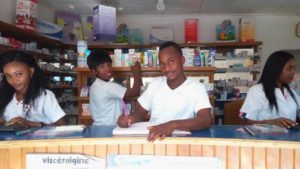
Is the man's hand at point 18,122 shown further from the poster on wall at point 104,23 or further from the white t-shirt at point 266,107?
the poster on wall at point 104,23

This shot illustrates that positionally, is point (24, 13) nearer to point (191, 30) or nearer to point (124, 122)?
point (191, 30)

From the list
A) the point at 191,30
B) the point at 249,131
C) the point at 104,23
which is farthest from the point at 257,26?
the point at 249,131

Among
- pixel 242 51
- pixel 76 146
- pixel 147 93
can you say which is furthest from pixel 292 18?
pixel 76 146

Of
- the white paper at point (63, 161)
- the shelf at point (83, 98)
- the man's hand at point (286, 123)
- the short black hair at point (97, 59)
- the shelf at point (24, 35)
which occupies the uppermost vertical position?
the shelf at point (24, 35)

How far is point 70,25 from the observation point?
7223 mm

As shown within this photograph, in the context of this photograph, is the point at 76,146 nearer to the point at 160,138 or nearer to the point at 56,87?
the point at 160,138

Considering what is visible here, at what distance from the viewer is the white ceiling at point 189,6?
253 inches

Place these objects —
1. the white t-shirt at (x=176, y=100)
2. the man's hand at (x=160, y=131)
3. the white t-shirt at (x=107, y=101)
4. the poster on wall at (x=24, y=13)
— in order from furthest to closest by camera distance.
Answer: the poster on wall at (x=24, y=13) → the white t-shirt at (x=107, y=101) → the white t-shirt at (x=176, y=100) → the man's hand at (x=160, y=131)

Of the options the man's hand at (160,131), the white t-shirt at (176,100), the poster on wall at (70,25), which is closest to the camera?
the man's hand at (160,131)

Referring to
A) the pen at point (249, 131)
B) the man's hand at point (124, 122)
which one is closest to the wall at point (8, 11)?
the man's hand at point (124, 122)

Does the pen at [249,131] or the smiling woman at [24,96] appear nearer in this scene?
Result: the pen at [249,131]

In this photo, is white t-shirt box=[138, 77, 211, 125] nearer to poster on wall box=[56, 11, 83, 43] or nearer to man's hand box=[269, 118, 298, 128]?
man's hand box=[269, 118, 298, 128]

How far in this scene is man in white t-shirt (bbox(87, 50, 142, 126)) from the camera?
2.84 meters

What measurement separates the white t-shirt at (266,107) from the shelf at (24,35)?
12.0 feet
